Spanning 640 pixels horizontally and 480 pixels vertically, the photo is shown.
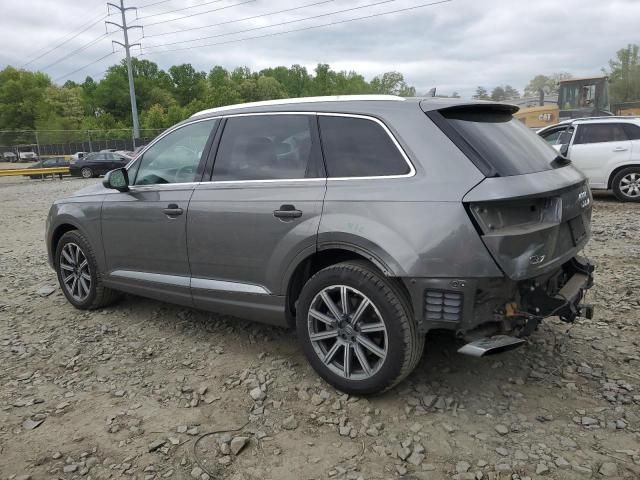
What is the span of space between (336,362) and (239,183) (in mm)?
1390

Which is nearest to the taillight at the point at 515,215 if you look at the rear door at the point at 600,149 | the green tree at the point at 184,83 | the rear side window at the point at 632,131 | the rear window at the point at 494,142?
the rear window at the point at 494,142

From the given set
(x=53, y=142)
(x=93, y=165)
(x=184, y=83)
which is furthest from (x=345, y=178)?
(x=184, y=83)

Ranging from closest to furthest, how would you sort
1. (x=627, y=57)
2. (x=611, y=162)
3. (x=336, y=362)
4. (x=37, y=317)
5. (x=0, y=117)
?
(x=336, y=362) → (x=37, y=317) → (x=611, y=162) → (x=627, y=57) → (x=0, y=117)

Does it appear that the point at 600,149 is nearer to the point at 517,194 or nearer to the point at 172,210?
the point at 517,194

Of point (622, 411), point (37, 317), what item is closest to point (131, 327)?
point (37, 317)

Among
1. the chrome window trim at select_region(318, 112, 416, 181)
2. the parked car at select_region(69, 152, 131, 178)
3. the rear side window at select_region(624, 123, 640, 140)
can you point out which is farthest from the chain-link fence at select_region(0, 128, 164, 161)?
the chrome window trim at select_region(318, 112, 416, 181)

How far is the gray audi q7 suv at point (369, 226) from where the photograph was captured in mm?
2738

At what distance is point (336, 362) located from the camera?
328cm

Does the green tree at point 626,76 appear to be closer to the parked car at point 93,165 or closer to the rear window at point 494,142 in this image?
the parked car at point 93,165

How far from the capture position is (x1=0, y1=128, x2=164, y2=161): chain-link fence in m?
36.7

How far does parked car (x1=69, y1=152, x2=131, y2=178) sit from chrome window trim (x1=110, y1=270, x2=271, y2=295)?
24121mm

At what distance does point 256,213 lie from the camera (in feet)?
11.3

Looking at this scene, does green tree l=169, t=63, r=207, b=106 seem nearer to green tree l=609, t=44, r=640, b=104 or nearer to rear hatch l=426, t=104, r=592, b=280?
green tree l=609, t=44, r=640, b=104

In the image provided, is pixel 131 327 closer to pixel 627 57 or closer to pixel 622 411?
pixel 622 411
